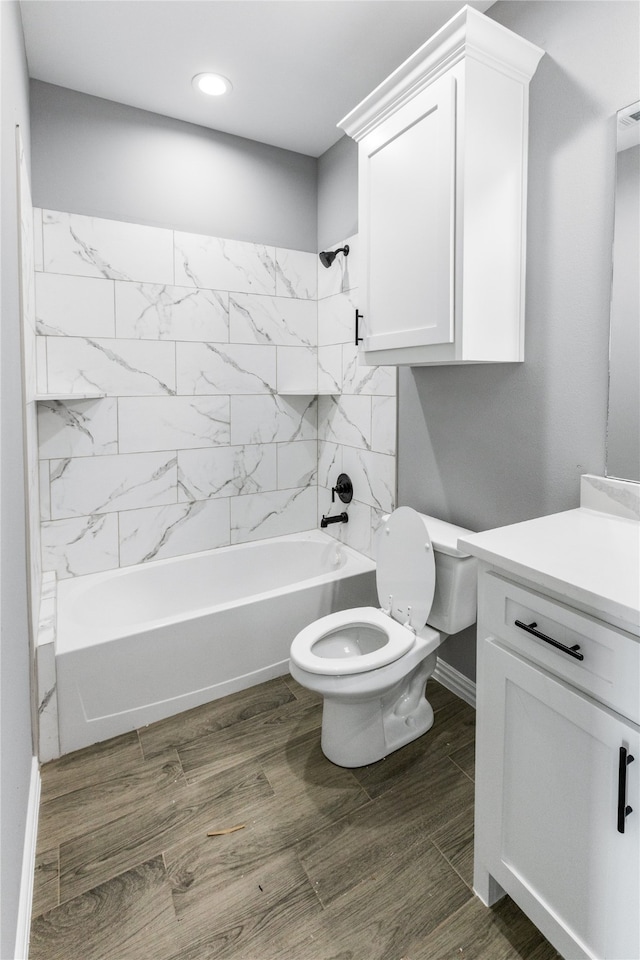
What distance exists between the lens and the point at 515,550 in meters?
1.15

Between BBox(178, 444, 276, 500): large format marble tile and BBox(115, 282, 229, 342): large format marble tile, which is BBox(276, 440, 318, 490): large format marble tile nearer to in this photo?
BBox(178, 444, 276, 500): large format marble tile

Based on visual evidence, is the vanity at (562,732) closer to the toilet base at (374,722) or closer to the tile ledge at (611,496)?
the tile ledge at (611,496)

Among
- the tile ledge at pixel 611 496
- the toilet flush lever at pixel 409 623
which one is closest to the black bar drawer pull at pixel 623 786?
the tile ledge at pixel 611 496

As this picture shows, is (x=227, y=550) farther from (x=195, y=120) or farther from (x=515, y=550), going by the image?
(x=195, y=120)

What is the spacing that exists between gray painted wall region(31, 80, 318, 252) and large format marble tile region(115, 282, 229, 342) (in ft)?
1.05

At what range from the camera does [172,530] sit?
269 centimetres

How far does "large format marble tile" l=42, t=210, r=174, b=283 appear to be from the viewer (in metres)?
2.29

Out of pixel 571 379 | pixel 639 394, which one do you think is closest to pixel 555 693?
pixel 639 394

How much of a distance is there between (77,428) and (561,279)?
6.91ft

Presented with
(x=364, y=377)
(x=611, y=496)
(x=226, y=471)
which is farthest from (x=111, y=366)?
(x=611, y=496)

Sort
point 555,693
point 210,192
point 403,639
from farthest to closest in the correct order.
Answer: point 210,192 → point 403,639 → point 555,693

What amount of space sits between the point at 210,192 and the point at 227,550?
1.89 meters

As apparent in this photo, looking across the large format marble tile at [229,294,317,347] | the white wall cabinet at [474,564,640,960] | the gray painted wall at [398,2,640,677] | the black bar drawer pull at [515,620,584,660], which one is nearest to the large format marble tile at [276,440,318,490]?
the large format marble tile at [229,294,317,347]

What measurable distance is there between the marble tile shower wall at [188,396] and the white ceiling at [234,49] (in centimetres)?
58
